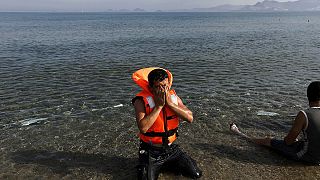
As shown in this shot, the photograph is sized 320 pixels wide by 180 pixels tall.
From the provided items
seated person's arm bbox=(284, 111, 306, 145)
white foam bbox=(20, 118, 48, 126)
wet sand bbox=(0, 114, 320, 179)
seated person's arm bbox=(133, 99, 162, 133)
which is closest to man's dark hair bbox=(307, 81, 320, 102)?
seated person's arm bbox=(284, 111, 306, 145)

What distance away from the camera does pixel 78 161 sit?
846cm

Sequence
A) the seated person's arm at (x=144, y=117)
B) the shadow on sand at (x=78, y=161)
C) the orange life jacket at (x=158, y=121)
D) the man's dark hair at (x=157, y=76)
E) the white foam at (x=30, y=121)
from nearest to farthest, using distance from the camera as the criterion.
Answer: the man's dark hair at (x=157, y=76) < the seated person's arm at (x=144, y=117) < the orange life jacket at (x=158, y=121) < the shadow on sand at (x=78, y=161) < the white foam at (x=30, y=121)

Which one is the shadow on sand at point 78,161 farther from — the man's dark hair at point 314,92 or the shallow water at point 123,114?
the man's dark hair at point 314,92

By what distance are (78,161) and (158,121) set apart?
3136 mm

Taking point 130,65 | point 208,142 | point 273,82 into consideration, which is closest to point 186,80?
point 273,82

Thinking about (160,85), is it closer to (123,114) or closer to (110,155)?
(110,155)

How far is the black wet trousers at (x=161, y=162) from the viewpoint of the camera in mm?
6840

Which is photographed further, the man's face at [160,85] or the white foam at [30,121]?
Answer: the white foam at [30,121]

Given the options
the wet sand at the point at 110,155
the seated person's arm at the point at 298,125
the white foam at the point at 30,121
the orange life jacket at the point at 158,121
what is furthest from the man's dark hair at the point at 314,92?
the white foam at the point at 30,121

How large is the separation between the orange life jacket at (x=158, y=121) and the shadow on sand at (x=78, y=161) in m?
1.38

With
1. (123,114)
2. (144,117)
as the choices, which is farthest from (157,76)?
(123,114)

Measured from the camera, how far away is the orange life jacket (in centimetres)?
671

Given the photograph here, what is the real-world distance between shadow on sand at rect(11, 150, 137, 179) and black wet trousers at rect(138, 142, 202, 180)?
884 mm

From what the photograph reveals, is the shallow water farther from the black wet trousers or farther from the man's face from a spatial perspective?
the man's face
